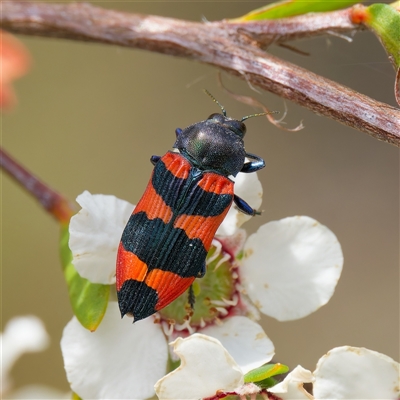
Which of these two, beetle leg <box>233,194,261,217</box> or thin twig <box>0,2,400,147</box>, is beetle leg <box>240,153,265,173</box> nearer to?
beetle leg <box>233,194,261,217</box>

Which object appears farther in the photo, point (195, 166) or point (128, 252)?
point (195, 166)

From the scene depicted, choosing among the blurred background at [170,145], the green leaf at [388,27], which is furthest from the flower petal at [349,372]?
the blurred background at [170,145]

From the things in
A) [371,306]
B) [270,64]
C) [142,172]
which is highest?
[270,64]

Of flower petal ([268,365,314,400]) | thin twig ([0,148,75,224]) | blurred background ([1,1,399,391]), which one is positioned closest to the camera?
flower petal ([268,365,314,400])

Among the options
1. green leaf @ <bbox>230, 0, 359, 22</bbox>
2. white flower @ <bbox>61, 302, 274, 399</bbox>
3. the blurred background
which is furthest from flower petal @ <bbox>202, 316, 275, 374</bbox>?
the blurred background

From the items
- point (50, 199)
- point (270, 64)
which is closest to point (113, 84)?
point (50, 199)

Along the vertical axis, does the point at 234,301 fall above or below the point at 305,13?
below

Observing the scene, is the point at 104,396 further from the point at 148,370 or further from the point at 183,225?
the point at 183,225

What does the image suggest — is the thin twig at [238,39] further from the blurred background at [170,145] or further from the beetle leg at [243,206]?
the blurred background at [170,145]
